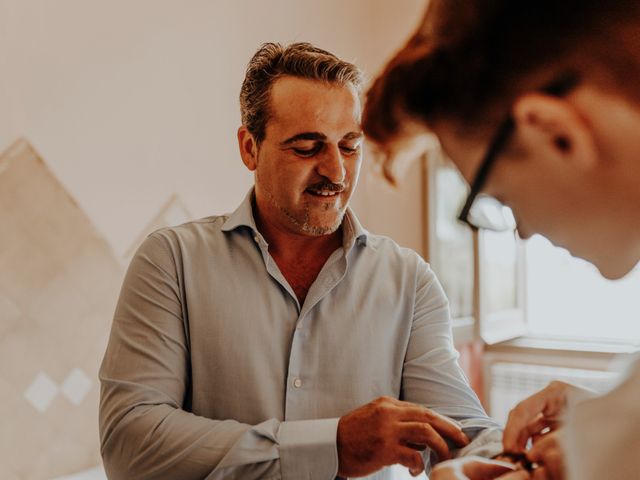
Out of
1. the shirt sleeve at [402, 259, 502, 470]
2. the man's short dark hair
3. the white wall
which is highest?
the white wall

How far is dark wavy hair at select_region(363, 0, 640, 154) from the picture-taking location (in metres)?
0.57

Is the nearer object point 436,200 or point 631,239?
point 631,239

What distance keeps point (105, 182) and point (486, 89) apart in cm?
220

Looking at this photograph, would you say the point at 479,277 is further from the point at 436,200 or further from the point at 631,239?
the point at 631,239

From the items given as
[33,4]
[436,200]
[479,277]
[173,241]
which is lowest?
[479,277]

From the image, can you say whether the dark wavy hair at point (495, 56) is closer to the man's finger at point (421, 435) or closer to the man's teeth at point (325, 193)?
the man's finger at point (421, 435)

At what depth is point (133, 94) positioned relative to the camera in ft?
8.91

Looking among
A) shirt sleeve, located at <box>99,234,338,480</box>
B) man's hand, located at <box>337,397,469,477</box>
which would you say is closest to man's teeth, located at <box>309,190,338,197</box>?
shirt sleeve, located at <box>99,234,338,480</box>

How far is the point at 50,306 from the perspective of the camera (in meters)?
2.40

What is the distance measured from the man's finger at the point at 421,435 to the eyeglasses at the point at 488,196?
2.10ft

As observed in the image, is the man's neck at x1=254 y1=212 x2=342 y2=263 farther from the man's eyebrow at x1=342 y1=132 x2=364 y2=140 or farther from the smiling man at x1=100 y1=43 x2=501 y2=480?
the man's eyebrow at x1=342 y1=132 x2=364 y2=140

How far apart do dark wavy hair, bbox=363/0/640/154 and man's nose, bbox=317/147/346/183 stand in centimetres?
113

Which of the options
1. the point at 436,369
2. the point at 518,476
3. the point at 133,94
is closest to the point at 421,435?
the point at 436,369

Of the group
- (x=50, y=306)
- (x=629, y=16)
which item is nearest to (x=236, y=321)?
(x=50, y=306)
